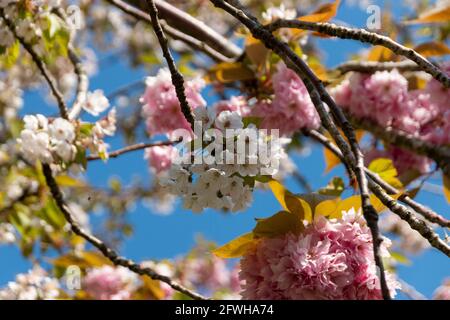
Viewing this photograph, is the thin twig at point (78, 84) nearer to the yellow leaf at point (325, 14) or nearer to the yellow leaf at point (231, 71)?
the yellow leaf at point (231, 71)

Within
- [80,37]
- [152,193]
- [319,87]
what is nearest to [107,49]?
[80,37]

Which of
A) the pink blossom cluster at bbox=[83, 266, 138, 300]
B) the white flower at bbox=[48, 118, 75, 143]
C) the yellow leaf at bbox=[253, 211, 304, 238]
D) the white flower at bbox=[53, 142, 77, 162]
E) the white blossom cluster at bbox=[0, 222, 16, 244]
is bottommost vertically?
the yellow leaf at bbox=[253, 211, 304, 238]

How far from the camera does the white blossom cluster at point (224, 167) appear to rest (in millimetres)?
1201

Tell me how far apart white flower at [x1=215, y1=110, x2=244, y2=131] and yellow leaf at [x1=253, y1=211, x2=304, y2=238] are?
0.89 feet

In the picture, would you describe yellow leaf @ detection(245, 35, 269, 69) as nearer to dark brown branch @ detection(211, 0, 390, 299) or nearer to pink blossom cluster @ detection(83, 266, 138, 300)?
dark brown branch @ detection(211, 0, 390, 299)

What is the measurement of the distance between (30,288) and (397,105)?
1606 millimetres

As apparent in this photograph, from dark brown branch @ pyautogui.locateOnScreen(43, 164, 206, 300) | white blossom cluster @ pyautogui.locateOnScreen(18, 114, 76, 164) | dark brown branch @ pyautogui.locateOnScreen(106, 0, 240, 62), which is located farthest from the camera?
dark brown branch @ pyautogui.locateOnScreen(106, 0, 240, 62)

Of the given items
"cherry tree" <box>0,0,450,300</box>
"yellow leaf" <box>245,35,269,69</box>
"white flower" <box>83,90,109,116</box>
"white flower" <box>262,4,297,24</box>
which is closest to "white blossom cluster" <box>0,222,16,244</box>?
"cherry tree" <box>0,0,450,300</box>

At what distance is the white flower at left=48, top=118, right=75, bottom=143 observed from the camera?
1829mm

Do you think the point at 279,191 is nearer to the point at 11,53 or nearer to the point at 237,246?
the point at 237,246

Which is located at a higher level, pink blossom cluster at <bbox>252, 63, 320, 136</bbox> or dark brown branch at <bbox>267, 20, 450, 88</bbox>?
pink blossom cluster at <bbox>252, 63, 320, 136</bbox>

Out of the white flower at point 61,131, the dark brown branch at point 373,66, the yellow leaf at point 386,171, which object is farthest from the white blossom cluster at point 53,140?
the dark brown branch at point 373,66

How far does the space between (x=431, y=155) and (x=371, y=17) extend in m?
0.90

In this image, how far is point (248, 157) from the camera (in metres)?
1.21
